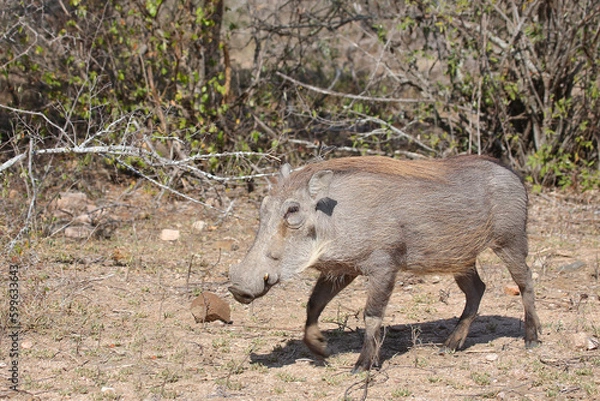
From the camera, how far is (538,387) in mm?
3602

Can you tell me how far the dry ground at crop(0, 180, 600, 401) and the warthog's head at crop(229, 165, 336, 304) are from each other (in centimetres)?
51

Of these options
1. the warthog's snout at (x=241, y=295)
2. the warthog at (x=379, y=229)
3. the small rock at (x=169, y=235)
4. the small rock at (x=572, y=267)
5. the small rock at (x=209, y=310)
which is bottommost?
the small rock at (x=169, y=235)

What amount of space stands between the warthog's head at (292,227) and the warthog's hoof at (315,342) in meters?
0.36

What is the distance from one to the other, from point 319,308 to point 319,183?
25.8 inches

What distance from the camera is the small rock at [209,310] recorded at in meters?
4.50

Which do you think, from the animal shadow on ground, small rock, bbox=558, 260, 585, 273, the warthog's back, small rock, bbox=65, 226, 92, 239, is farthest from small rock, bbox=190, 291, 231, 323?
small rock, bbox=558, 260, 585, 273

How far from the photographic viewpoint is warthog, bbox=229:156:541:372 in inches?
151

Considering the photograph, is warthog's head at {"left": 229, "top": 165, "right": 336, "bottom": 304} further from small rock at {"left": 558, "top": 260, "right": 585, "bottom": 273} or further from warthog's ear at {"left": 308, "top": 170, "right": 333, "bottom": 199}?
small rock at {"left": 558, "top": 260, "right": 585, "bottom": 273}

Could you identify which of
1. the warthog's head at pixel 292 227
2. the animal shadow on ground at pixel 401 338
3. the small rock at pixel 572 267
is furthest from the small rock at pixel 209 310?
the small rock at pixel 572 267

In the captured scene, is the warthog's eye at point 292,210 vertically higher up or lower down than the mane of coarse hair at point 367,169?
lower down

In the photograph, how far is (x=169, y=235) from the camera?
249 inches

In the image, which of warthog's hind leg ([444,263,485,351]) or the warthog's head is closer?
the warthog's head

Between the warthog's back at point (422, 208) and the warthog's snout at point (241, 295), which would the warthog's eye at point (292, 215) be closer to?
the warthog's back at point (422, 208)

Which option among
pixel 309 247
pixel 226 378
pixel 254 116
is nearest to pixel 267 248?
pixel 309 247
